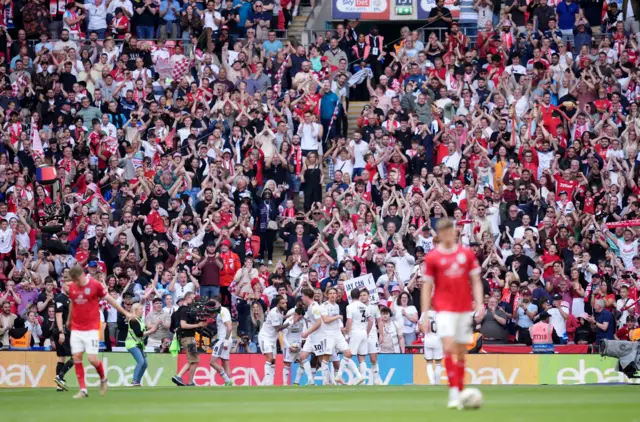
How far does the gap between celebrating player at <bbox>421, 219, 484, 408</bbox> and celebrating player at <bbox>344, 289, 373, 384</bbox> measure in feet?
39.0

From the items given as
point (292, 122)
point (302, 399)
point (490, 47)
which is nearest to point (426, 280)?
point (302, 399)

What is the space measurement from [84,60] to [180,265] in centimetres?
776

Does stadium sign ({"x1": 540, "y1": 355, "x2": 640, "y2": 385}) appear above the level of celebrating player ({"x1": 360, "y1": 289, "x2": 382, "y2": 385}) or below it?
below

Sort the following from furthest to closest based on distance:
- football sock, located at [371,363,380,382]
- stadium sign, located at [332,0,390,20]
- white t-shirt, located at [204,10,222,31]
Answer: stadium sign, located at [332,0,390,20], white t-shirt, located at [204,10,222,31], football sock, located at [371,363,380,382]

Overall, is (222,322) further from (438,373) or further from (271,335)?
(438,373)

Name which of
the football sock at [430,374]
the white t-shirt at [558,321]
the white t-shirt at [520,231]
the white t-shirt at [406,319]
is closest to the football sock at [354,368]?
the football sock at [430,374]

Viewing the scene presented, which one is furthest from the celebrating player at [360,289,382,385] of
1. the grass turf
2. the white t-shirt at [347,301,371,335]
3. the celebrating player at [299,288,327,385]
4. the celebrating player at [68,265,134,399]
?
the celebrating player at [68,265,134,399]

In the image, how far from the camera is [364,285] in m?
28.3

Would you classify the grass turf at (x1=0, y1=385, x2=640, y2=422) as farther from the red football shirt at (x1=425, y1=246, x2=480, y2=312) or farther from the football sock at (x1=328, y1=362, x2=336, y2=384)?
the football sock at (x1=328, y1=362, x2=336, y2=384)

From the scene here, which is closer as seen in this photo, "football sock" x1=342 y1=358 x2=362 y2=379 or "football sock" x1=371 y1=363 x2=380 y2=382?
"football sock" x1=342 y1=358 x2=362 y2=379

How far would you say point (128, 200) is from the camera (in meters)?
30.7

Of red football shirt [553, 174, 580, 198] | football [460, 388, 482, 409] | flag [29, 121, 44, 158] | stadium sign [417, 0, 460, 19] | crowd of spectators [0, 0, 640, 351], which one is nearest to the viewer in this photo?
football [460, 388, 482, 409]

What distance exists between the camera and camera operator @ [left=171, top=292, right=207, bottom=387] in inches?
1008

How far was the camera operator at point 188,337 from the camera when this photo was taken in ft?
84.0
